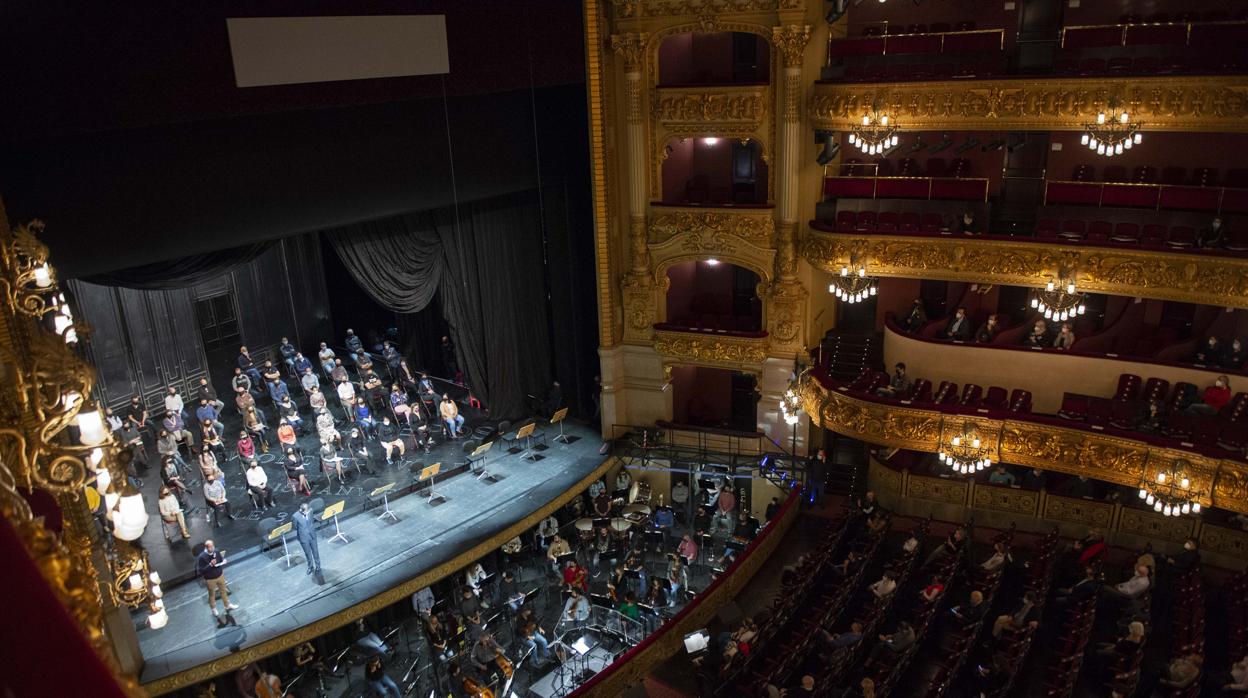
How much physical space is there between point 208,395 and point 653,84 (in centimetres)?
1334

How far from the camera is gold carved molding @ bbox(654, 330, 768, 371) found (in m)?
20.0

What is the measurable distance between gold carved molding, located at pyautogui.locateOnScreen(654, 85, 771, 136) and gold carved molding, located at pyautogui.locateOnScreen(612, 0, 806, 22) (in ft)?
4.97

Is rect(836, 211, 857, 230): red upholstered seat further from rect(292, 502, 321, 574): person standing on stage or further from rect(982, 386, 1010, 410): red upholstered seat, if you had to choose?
rect(292, 502, 321, 574): person standing on stage

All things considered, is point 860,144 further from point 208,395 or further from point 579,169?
point 208,395

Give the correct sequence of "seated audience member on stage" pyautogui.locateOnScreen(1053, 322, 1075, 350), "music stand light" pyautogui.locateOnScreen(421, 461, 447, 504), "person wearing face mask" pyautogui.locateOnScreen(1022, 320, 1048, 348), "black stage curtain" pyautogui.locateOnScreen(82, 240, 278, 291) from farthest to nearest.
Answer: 1. "music stand light" pyautogui.locateOnScreen(421, 461, 447, 504)
2. "person wearing face mask" pyautogui.locateOnScreen(1022, 320, 1048, 348)
3. "seated audience member on stage" pyautogui.locateOnScreen(1053, 322, 1075, 350)
4. "black stage curtain" pyautogui.locateOnScreen(82, 240, 278, 291)

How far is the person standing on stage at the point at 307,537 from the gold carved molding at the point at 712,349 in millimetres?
8605

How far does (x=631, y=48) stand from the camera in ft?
62.9

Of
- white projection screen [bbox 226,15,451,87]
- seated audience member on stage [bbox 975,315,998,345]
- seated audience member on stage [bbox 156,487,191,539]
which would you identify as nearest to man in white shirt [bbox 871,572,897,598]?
seated audience member on stage [bbox 975,315,998,345]

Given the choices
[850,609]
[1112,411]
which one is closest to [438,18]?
[850,609]

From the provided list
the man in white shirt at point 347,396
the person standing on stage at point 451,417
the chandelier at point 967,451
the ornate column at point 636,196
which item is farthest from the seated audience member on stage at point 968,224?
the man in white shirt at point 347,396

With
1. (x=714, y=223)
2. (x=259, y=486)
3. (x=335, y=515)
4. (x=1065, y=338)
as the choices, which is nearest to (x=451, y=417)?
(x=335, y=515)

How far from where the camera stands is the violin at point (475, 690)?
1414 cm

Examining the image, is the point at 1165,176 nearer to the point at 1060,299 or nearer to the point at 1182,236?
the point at 1182,236

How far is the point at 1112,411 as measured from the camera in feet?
53.1
